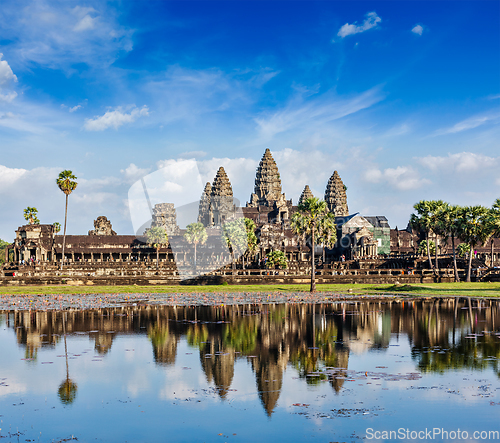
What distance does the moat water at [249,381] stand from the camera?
10117 millimetres

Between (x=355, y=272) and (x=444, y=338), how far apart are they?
51.3 meters

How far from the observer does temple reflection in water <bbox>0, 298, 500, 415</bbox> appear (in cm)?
1524

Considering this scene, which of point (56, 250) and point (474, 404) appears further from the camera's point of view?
point (56, 250)

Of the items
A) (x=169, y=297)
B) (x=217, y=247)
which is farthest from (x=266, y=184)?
(x=169, y=297)

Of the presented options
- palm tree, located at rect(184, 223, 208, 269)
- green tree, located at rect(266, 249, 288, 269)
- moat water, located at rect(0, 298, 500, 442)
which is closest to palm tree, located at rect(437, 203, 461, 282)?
green tree, located at rect(266, 249, 288, 269)

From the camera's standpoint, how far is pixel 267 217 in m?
160

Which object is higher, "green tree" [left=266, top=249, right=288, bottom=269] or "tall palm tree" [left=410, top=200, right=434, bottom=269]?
"tall palm tree" [left=410, top=200, right=434, bottom=269]

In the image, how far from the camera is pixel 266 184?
17062cm

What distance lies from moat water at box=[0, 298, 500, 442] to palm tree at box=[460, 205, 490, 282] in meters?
43.1

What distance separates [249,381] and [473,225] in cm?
5865

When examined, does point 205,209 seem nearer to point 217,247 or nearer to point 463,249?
point 217,247

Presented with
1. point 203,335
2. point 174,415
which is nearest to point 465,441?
point 174,415

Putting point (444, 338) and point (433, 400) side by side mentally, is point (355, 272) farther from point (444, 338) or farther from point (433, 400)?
point (433, 400)

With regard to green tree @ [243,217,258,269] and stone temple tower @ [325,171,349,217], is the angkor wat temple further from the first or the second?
stone temple tower @ [325,171,349,217]
